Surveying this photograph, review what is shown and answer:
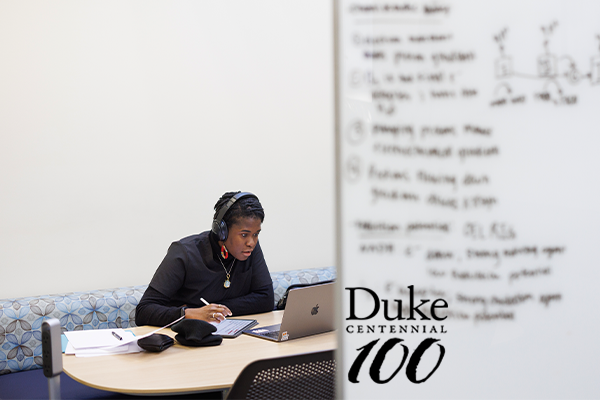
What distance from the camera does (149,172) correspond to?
2932mm

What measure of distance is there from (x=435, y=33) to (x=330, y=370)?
876mm

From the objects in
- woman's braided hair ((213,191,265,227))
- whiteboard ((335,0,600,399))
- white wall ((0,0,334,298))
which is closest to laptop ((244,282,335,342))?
woman's braided hair ((213,191,265,227))

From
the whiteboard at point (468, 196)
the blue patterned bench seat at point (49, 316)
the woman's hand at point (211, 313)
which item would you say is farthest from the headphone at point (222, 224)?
the whiteboard at point (468, 196)

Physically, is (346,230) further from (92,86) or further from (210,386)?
(92,86)

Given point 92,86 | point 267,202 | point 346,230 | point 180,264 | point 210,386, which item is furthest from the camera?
point 267,202

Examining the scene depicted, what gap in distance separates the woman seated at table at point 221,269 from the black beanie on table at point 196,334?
536mm

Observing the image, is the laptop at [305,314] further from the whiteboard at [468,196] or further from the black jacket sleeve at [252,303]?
the whiteboard at [468,196]

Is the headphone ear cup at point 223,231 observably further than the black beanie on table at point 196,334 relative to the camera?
Yes

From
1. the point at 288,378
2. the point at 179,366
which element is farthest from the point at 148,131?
the point at 288,378

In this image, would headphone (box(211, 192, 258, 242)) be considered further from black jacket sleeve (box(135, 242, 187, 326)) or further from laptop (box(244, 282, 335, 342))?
laptop (box(244, 282, 335, 342))

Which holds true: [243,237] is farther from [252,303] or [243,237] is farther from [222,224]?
[252,303]

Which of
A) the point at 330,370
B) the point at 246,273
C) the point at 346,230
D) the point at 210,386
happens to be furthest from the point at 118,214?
the point at 346,230

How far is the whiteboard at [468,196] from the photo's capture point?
0.76 m

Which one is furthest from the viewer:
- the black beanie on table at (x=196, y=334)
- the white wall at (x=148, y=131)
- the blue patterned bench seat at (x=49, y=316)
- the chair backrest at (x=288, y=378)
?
the white wall at (x=148, y=131)
